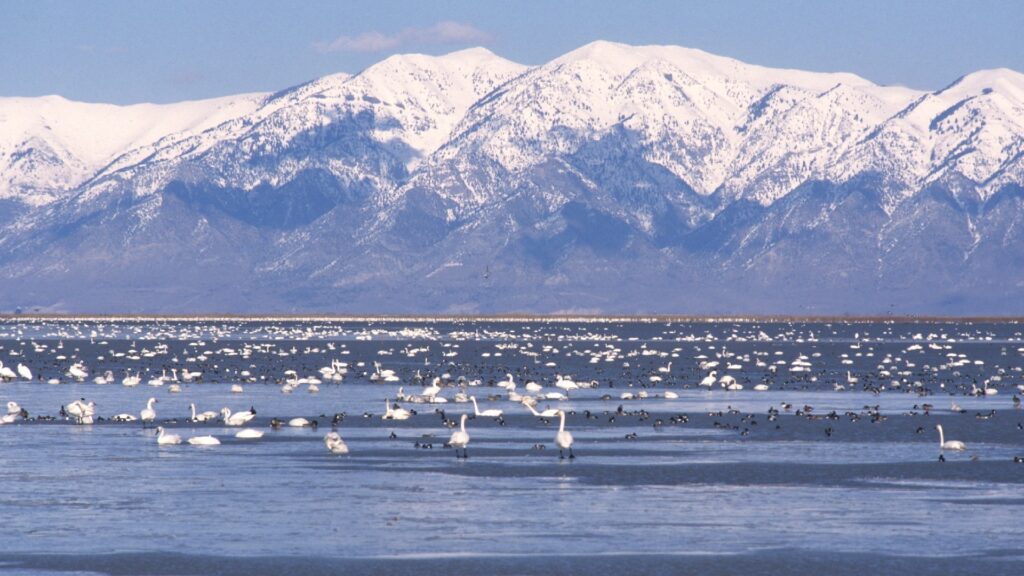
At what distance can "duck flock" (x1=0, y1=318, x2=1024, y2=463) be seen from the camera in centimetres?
5556

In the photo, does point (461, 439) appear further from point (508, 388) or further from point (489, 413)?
point (508, 388)

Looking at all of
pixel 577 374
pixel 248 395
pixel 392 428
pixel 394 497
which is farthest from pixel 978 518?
pixel 577 374

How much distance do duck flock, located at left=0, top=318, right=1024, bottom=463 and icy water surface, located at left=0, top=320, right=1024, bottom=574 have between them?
329 millimetres

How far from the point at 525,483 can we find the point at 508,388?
3044 cm

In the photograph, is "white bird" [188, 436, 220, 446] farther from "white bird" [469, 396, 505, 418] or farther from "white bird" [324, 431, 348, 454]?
"white bird" [469, 396, 505, 418]

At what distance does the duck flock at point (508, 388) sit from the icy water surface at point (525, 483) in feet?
1.08

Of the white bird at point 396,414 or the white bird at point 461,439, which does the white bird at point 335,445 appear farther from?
the white bird at point 396,414

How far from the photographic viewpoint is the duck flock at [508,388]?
5556 centimetres

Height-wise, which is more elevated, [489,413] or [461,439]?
[461,439]

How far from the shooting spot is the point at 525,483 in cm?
4019

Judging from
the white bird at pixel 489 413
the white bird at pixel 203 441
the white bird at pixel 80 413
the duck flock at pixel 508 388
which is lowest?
the duck flock at pixel 508 388

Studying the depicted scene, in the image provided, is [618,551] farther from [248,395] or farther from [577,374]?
[577,374]

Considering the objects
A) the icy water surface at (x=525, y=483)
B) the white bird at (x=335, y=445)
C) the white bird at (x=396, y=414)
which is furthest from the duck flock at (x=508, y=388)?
the icy water surface at (x=525, y=483)

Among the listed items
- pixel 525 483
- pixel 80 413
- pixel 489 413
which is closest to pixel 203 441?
pixel 80 413
